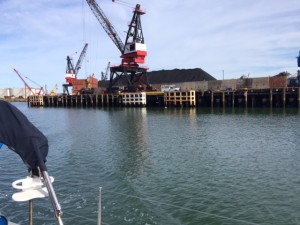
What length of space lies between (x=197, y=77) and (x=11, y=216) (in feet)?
333

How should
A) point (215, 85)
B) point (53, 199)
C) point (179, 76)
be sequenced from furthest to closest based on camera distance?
point (179, 76) < point (215, 85) < point (53, 199)

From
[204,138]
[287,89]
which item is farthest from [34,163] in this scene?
[287,89]

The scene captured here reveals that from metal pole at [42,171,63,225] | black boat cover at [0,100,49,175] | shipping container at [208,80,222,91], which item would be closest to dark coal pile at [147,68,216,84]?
shipping container at [208,80,222,91]

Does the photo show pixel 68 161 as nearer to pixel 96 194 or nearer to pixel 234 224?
pixel 96 194

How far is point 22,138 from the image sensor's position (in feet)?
18.3

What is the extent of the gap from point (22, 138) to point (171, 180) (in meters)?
11.6

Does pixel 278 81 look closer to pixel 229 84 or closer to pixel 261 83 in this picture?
pixel 261 83

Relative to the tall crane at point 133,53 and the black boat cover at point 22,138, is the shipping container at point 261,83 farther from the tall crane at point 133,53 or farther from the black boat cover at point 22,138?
the black boat cover at point 22,138

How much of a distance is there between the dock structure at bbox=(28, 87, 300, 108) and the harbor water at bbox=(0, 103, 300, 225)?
39.3m

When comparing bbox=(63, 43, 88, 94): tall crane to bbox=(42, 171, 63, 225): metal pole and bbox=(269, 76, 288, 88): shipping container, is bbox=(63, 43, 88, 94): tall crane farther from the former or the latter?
bbox=(42, 171, 63, 225): metal pole

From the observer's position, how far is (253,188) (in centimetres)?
1481

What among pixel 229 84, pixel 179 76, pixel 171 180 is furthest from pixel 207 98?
pixel 171 180

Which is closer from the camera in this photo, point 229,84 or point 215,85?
point 229,84

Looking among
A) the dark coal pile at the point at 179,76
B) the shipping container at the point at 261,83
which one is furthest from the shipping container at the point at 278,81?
the dark coal pile at the point at 179,76
